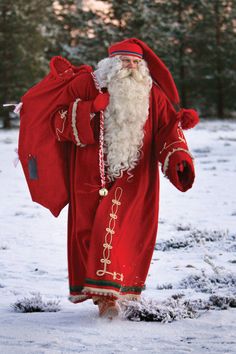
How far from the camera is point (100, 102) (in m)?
5.44

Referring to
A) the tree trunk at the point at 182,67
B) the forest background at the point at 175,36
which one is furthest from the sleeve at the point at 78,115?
the tree trunk at the point at 182,67

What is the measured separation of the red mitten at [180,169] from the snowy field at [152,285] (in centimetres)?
91

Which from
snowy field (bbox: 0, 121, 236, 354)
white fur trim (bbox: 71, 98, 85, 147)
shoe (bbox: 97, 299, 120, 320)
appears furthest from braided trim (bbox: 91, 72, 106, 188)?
snowy field (bbox: 0, 121, 236, 354)

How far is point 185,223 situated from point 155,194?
414 centimetres

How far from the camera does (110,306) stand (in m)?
5.34

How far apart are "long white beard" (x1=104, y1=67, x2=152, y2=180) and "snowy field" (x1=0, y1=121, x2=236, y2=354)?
3.76 ft

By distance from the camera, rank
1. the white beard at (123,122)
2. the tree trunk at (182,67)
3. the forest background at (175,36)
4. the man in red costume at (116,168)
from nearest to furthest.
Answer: the man in red costume at (116,168), the white beard at (123,122), the forest background at (175,36), the tree trunk at (182,67)

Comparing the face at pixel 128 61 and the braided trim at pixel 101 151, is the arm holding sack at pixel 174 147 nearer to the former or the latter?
the face at pixel 128 61

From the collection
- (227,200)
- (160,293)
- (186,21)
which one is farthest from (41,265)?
(186,21)

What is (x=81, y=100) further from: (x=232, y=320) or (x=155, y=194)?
(x=232, y=320)

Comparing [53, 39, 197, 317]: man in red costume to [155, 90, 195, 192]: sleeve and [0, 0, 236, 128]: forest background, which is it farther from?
[0, 0, 236, 128]: forest background

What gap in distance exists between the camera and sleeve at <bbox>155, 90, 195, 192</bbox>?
18.0 ft

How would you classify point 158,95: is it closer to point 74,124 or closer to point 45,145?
point 74,124

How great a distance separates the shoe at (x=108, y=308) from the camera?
529 cm
